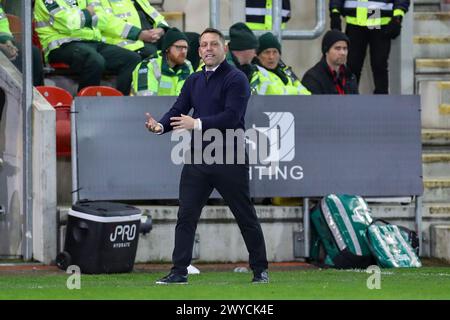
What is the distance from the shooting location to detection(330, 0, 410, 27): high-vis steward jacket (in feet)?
52.7

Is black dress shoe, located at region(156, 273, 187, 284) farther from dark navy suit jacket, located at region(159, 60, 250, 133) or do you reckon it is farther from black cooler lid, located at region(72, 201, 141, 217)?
black cooler lid, located at region(72, 201, 141, 217)

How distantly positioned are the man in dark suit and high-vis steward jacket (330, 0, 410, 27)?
589 centimetres

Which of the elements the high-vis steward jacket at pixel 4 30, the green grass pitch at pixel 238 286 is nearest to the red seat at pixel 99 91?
the high-vis steward jacket at pixel 4 30

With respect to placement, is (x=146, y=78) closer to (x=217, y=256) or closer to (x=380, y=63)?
(x=217, y=256)

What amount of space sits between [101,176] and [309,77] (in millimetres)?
2882

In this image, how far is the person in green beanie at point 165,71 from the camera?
45.8 feet

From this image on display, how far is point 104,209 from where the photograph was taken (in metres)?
12.5

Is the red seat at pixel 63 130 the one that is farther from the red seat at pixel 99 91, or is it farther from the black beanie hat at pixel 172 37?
the black beanie hat at pixel 172 37

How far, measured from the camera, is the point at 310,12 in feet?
55.9

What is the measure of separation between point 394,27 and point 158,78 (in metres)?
3.52

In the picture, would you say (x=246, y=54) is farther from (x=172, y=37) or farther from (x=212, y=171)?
(x=212, y=171)

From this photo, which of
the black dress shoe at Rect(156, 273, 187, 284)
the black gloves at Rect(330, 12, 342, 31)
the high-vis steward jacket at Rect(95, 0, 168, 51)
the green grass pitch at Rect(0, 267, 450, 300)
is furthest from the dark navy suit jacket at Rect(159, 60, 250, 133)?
the black gloves at Rect(330, 12, 342, 31)
